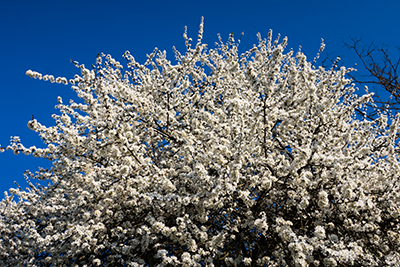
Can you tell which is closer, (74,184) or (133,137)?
(133,137)

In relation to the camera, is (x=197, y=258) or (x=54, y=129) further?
(x=54, y=129)

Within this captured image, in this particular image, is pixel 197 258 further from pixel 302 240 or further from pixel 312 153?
pixel 312 153

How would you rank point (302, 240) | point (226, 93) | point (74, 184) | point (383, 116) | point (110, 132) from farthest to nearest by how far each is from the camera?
point (226, 93) → point (383, 116) → point (74, 184) → point (110, 132) → point (302, 240)

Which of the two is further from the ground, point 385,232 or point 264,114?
point 264,114

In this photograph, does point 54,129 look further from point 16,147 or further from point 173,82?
point 173,82

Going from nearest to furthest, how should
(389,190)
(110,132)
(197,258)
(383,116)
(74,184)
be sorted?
(197,258)
(110,132)
(389,190)
(74,184)
(383,116)

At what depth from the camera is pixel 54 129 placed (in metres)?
4.78

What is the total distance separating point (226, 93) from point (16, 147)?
4.28 m

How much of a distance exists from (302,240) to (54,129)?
14.6ft

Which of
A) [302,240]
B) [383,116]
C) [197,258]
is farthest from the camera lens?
[383,116]

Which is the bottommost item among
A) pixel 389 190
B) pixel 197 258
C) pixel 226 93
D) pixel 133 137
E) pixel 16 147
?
pixel 197 258

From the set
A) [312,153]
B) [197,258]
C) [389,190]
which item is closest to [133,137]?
[197,258]

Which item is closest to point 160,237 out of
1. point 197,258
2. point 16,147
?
point 197,258

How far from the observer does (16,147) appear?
4.68m
